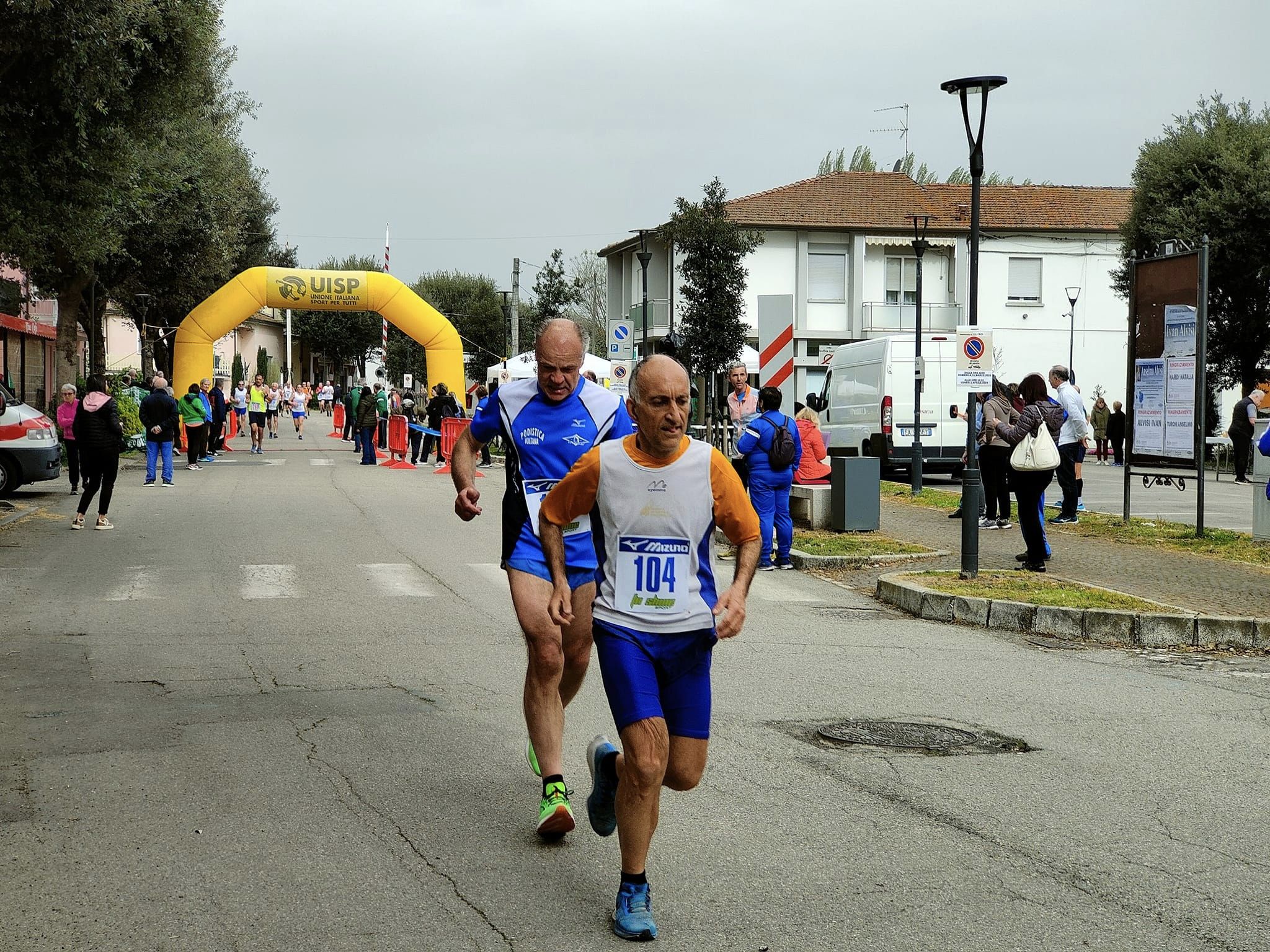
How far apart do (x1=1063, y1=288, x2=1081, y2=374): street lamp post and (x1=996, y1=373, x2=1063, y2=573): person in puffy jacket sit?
38131mm

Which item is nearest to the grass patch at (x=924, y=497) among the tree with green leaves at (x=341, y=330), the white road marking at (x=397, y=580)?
the white road marking at (x=397, y=580)

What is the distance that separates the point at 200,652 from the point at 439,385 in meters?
23.8

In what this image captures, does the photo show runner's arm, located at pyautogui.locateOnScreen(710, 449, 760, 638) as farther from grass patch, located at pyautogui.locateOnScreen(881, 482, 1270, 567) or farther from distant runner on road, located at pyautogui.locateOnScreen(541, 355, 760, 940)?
grass patch, located at pyautogui.locateOnScreen(881, 482, 1270, 567)

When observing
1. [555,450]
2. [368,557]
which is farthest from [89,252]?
[555,450]

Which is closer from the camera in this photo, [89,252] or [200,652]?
[200,652]

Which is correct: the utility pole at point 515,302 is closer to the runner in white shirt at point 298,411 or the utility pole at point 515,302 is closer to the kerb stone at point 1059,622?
the runner in white shirt at point 298,411

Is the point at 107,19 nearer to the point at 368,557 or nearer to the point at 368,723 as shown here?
the point at 368,557

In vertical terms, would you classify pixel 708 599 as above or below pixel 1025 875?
above

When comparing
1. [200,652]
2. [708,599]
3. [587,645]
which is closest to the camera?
[708,599]

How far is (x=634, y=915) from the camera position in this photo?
3939 millimetres

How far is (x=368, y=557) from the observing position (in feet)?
46.7

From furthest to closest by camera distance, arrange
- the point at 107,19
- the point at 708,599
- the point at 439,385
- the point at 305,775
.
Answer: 1. the point at 439,385
2. the point at 107,19
3. the point at 305,775
4. the point at 708,599


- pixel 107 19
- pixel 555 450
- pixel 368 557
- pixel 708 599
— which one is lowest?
pixel 368 557

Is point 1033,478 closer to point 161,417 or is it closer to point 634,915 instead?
point 634,915
